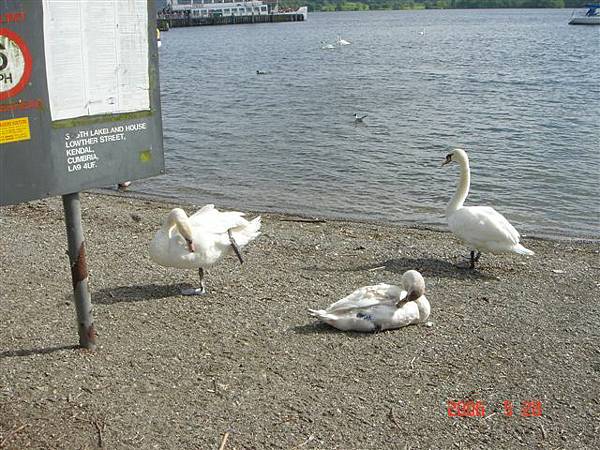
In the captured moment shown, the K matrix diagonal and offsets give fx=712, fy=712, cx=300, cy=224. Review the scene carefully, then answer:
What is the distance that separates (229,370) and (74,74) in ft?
8.98

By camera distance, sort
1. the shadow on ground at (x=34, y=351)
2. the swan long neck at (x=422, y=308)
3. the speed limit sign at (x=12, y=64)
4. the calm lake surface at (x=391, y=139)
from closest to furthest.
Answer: the speed limit sign at (x=12, y=64) → the shadow on ground at (x=34, y=351) → the swan long neck at (x=422, y=308) → the calm lake surface at (x=391, y=139)

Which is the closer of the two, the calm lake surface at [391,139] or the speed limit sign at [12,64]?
the speed limit sign at [12,64]

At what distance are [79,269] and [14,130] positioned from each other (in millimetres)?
1393

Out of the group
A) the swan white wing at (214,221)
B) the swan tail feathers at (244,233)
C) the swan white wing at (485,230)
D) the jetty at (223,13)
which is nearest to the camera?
the swan white wing at (214,221)

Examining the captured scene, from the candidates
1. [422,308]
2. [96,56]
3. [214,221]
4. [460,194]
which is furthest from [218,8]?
[96,56]

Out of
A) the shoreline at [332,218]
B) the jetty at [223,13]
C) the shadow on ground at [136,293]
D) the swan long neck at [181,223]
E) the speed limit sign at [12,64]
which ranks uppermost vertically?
the jetty at [223,13]

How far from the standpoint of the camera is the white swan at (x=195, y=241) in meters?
7.53

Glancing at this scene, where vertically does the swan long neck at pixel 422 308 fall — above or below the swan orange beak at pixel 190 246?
below

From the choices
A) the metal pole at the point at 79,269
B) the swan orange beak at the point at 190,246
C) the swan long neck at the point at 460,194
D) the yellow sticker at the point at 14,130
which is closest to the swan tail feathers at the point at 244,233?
the swan orange beak at the point at 190,246

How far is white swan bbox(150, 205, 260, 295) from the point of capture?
7527 mm

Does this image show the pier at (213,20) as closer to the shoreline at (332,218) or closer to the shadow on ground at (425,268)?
the shoreline at (332,218)

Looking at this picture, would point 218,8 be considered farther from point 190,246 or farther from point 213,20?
point 190,246
